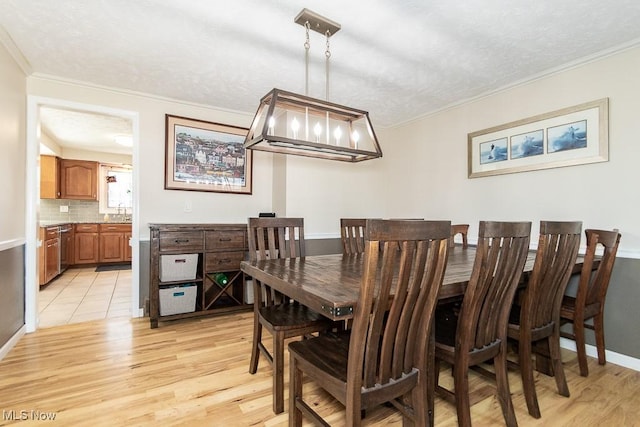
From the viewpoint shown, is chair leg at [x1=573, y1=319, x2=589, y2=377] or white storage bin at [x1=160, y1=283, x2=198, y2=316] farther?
white storage bin at [x1=160, y1=283, x2=198, y2=316]

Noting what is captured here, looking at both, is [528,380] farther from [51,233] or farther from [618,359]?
[51,233]

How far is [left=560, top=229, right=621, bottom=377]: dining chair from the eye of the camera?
2.00 metres

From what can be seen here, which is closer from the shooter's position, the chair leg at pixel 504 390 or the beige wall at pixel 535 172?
the chair leg at pixel 504 390

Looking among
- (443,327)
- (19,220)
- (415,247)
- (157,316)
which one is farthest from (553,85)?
(19,220)

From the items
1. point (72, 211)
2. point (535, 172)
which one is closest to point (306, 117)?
point (535, 172)

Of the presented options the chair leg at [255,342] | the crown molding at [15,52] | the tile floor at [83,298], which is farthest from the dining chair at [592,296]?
the crown molding at [15,52]

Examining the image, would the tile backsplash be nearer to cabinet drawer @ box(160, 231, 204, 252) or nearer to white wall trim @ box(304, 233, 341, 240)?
cabinet drawer @ box(160, 231, 204, 252)

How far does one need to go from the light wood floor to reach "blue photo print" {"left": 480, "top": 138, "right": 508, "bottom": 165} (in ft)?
5.90

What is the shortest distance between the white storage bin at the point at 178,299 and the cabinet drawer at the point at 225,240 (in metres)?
0.44

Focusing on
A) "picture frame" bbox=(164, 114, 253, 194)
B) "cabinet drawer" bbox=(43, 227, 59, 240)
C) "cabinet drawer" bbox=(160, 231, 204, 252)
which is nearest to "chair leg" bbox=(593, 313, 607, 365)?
"cabinet drawer" bbox=(160, 231, 204, 252)

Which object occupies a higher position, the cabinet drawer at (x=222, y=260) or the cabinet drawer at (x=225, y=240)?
the cabinet drawer at (x=225, y=240)

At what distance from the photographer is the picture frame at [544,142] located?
2.47 meters

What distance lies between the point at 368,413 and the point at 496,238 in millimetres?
1184

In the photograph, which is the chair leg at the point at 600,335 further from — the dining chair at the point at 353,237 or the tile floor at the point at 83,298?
the tile floor at the point at 83,298
